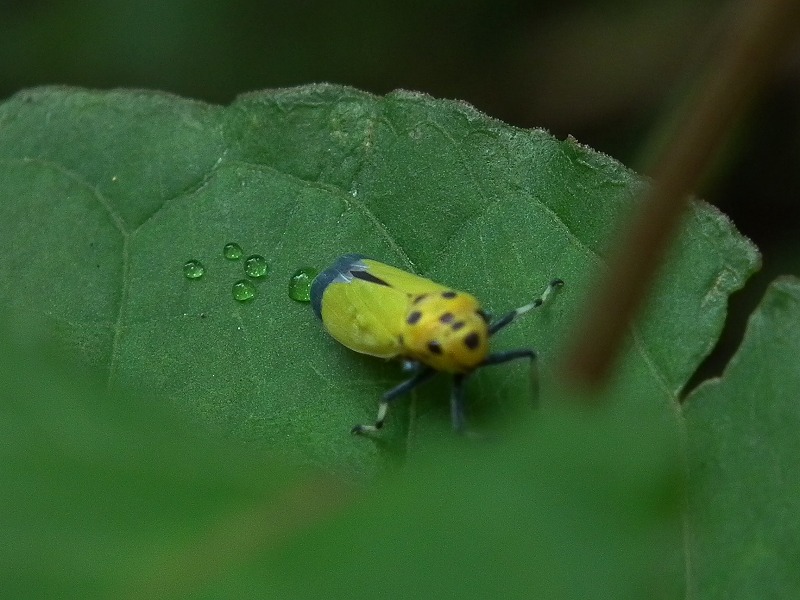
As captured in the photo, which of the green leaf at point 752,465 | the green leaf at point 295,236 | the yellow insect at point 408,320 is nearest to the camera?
the green leaf at point 752,465

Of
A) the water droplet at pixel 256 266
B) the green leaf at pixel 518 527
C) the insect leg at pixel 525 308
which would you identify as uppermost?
the green leaf at pixel 518 527

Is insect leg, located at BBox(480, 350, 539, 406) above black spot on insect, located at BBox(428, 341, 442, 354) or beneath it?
above

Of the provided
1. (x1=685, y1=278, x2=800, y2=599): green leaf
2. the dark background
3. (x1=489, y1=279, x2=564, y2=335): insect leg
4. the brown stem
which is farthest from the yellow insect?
the dark background

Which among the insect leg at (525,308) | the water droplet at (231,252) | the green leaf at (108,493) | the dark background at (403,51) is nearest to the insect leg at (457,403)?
the insect leg at (525,308)

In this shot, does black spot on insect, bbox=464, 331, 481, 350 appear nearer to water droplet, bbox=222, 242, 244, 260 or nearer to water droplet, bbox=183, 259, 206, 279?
water droplet, bbox=222, 242, 244, 260

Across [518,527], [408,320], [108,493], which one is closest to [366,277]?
[408,320]

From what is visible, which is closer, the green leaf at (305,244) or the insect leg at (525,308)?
the green leaf at (305,244)

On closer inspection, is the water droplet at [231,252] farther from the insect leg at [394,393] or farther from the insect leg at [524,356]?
the insect leg at [524,356]
